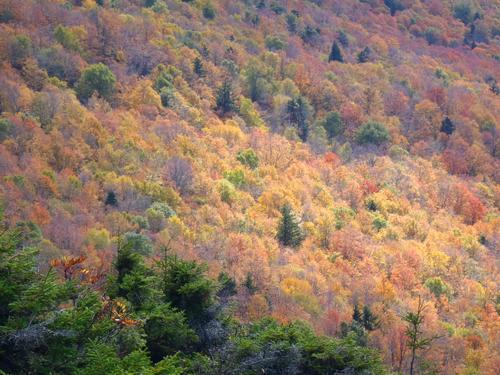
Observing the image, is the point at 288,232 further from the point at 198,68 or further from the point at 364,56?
the point at 364,56

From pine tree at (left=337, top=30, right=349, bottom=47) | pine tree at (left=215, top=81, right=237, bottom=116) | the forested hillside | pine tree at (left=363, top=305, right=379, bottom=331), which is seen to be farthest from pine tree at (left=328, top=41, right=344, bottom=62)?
pine tree at (left=363, top=305, right=379, bottom=331)

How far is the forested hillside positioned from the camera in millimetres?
18141

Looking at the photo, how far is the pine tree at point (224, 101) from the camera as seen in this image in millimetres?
72188

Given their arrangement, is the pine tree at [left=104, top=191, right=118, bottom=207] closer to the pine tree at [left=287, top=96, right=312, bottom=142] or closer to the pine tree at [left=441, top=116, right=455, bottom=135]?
the pine tree at [left=287, top=96, right=312, bottom=142]

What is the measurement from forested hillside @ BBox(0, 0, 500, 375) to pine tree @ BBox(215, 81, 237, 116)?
1.19 ft

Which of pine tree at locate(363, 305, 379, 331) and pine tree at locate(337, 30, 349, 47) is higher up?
pine tree at locate(363, 305, 379, 331)

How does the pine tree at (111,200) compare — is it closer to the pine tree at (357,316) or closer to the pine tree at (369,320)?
the pine tree at (357,316)

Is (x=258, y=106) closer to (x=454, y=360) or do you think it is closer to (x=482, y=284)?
(x=482, y=284)

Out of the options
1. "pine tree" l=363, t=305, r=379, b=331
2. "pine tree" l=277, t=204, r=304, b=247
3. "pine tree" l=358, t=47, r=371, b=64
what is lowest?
"pine tree" l=358, t=47, r=371, b=64

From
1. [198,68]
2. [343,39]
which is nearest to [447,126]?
[343,39]

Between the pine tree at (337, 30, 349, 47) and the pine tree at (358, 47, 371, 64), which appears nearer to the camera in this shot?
the pine tree at (358, 47, 371, 64)

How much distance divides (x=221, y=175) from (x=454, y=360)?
2594 centimetres

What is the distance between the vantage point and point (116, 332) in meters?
15.8

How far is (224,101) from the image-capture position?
7238 centimetres
